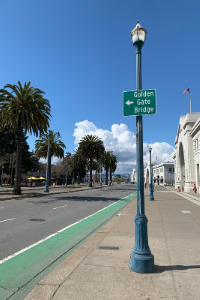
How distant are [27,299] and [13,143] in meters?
62.5

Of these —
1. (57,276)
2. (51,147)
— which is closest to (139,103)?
(57,276)

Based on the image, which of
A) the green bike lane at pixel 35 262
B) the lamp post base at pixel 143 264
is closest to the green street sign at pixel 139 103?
the lamp post base at pixel 143 264

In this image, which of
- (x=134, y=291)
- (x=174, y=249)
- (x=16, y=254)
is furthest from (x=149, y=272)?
(x=16, y=254)

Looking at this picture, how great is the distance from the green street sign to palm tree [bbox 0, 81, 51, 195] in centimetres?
2028

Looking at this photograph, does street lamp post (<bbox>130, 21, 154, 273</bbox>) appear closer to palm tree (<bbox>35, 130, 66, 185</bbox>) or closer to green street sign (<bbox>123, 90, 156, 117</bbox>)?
green street sign (<bbox>123, 90, 156, 117</bbox>)

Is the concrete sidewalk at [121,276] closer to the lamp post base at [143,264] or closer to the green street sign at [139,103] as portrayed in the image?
the lamp post base at [143,264]

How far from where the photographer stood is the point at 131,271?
4.46m

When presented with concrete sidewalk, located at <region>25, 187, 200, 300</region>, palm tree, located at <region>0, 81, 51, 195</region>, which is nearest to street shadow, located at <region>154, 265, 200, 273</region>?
concrete sidewalk, located at <region>25, 187, 200, 300</region>

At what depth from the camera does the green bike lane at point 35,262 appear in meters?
4.17

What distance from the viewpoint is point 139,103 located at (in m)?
5.12

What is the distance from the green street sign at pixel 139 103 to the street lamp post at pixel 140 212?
166 mm

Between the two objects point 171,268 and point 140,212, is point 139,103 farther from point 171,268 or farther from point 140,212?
point 171,268

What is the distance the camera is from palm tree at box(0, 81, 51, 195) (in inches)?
954

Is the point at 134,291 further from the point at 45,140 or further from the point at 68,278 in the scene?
the point at 45,140
